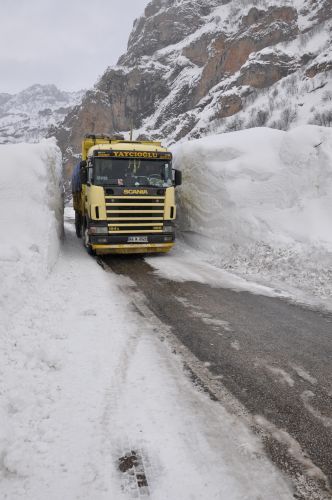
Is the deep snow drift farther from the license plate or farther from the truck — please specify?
the truck

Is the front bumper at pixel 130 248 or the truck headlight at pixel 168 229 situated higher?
the truck headlight at pixel 168 229

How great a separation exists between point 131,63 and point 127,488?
14267 cm

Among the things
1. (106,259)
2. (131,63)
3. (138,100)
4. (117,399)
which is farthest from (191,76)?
(117,399)

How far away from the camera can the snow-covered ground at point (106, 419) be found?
7.91 ft

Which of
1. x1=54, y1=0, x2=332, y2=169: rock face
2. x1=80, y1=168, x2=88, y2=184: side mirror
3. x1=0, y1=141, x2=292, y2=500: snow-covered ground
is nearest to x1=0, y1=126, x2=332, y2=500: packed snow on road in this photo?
x1=0, y1=141, x2=292, y2=500: snow-covered ground

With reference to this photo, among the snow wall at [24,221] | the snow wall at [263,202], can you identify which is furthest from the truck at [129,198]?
the snow wall at [263,202]

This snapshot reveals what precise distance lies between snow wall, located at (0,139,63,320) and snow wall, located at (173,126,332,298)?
4498mm

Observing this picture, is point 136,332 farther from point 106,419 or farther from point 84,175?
point 84,175

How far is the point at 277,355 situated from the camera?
4441 mm

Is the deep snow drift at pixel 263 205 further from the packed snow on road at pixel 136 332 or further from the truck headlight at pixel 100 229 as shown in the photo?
the truck headlight at pixel 100 229

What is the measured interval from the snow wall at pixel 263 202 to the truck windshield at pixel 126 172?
2205mm

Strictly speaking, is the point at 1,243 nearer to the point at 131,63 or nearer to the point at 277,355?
the point at 277,355

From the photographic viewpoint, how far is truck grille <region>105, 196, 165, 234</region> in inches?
408

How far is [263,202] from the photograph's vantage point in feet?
36.2
